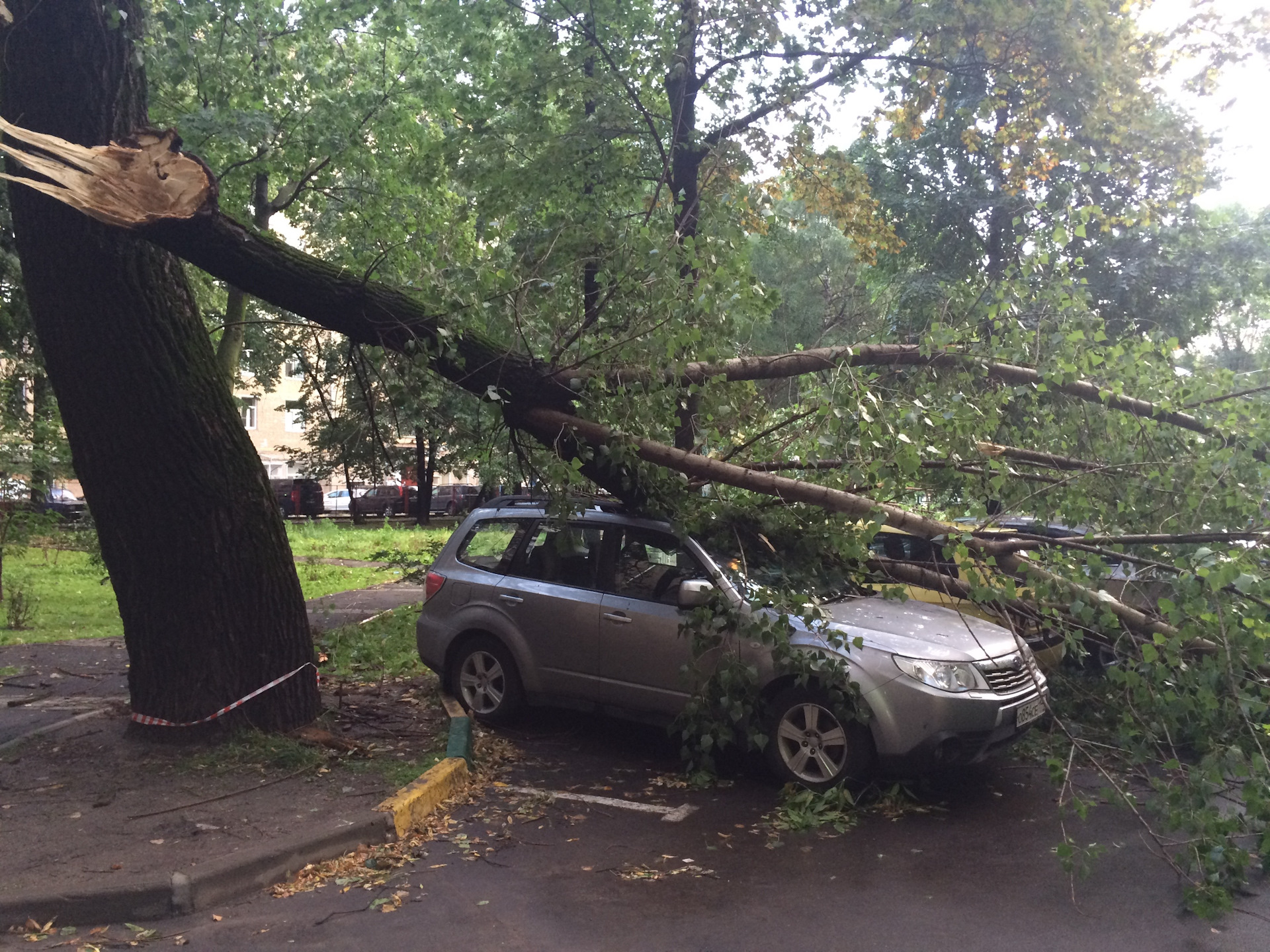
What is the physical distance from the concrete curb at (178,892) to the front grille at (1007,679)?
149 inches

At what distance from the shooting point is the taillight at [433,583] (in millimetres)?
8031

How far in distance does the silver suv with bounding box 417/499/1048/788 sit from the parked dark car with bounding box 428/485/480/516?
34124 mm

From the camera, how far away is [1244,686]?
4.67 m

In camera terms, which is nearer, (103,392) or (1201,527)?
(1201,527)

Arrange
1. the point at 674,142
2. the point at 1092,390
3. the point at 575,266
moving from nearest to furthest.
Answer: the point at 1092,390
the point at 575,266
the point at 674,142

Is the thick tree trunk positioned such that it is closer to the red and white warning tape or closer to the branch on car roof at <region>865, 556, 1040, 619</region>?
the red and white warning tape

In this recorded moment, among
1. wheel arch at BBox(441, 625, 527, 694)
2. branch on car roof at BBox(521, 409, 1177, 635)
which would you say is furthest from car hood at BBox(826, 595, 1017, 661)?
wheel arch at BBox(441, 625, 527, 694)

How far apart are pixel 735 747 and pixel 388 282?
3966 mm

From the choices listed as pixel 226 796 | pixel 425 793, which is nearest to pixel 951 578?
pixel 425 793

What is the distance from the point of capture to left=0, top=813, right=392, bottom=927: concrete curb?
14.0 feet

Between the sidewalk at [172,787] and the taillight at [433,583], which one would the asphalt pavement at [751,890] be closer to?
the sidewalk at [172,787]

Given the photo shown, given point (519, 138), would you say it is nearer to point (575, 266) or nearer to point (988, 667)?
point (575, 266)

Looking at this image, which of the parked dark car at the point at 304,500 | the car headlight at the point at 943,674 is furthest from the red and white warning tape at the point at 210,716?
the parked dark car at the point at 304,500

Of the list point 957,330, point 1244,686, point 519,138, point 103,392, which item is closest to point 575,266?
point 957,330
